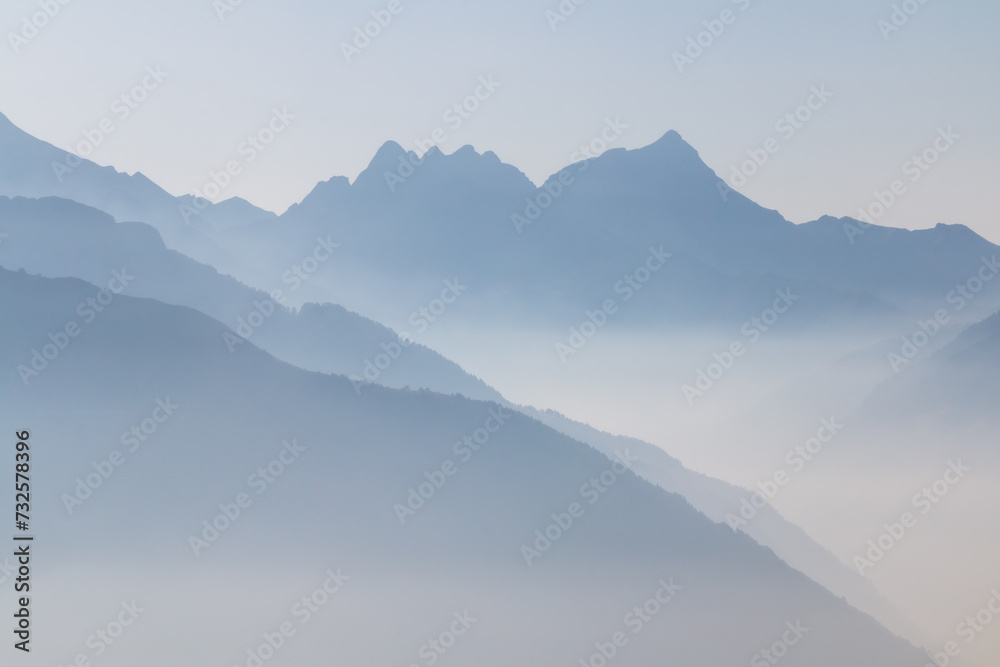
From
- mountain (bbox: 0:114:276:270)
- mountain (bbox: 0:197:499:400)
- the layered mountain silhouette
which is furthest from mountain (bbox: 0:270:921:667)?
mountain (bbox: 0:114:276:270)

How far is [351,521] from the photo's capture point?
58094 millimetres

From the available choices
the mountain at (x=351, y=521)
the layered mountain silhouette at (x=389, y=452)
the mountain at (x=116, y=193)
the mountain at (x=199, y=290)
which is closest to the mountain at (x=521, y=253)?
the mountain at (x=116, y=193)

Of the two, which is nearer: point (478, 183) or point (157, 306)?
point (157, 306)

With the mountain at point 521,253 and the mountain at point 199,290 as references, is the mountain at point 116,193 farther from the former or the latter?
the mountain at point 521,253

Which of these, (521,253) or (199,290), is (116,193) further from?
(521,253)

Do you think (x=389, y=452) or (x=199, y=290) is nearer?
(x=389, y=452)

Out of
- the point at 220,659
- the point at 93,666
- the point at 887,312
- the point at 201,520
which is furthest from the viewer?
the point at 887,312

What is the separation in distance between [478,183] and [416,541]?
474 ft

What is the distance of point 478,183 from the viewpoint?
194125 mm

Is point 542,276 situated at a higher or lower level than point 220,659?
higher

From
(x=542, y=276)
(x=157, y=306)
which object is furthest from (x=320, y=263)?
(x=157, y=306)

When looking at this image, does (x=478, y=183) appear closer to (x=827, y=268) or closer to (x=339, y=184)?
(x=339, y=184)

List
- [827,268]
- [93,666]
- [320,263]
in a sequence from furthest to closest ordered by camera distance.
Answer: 1. [827,268]
2. [320,263]
3. [93,666]

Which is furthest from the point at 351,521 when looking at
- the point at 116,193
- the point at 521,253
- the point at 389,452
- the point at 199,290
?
the point at 521,253
